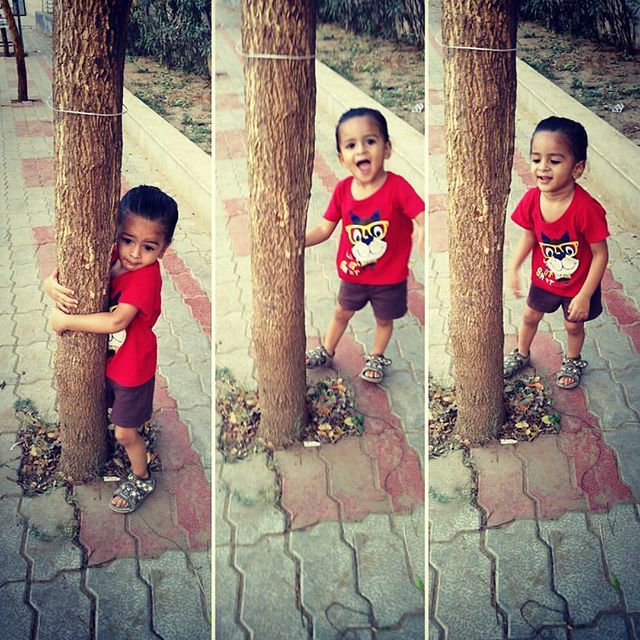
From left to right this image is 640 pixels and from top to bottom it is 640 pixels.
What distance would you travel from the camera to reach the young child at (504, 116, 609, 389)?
1.89m

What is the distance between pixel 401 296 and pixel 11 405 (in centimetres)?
116

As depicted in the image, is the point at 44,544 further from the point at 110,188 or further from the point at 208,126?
the point at 208,126

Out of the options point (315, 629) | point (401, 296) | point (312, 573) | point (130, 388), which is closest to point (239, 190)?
point (401, 296)

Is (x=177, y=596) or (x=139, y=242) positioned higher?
(x=139, y=242)

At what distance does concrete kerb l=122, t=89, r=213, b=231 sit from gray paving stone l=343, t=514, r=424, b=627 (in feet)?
3.05

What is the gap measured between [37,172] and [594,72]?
5.38 feet

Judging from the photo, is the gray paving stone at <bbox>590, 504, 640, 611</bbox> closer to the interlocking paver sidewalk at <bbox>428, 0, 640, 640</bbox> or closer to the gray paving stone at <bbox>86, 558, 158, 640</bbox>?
the interlocking paver sidewalk at <bbox>428, 0, 640, 640</bbox>

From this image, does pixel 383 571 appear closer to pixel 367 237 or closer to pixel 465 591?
pixel 465 591

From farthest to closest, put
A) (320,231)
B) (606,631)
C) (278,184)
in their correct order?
(606,631) → (320,231) → (278,184)

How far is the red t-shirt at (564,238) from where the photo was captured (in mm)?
1927

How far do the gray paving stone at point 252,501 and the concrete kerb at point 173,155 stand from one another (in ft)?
2.31

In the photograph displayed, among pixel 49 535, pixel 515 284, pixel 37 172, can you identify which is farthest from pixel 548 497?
pixel 37 172

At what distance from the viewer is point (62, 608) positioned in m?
1.82

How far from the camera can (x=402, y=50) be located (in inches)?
72.2
